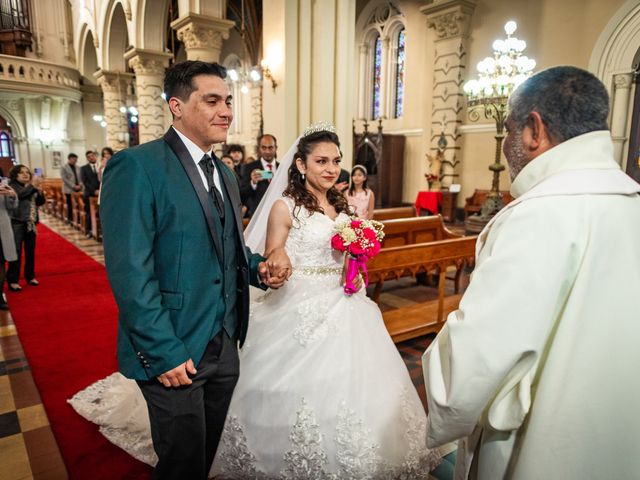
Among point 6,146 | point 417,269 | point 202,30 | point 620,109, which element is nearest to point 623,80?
point 620,109

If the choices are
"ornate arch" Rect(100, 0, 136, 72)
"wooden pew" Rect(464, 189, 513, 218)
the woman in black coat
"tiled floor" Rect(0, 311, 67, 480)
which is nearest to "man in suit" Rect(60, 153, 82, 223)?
the woman in black coat

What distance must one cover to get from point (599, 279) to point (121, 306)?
142 centimetres

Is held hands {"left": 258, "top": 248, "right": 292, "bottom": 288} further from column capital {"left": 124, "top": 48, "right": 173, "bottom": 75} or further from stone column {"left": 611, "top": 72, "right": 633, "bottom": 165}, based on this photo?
column capital {"left": 124, "top": 48, "right": 173, "bottom": 75}

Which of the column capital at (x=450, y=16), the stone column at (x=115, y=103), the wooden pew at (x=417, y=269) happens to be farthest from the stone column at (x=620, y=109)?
the stone column at (x=115, y=103)

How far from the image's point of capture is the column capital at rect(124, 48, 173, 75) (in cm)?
1150

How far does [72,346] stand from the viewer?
12.9 ft

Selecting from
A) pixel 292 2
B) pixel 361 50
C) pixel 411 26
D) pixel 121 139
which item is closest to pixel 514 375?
pixel 292 2

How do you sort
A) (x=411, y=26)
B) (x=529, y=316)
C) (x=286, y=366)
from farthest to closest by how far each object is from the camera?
(x=411, y=26)
(x=286, y=366)
(x=529, y=316)

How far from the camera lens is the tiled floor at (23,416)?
7.48 feet

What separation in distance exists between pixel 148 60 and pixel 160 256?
39.2 ft

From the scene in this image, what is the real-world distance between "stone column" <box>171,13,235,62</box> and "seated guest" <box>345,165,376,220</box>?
4159 mm

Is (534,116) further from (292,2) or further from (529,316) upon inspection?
(292,2)

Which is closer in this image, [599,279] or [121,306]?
[599,279]

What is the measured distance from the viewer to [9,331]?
425 centimetres
